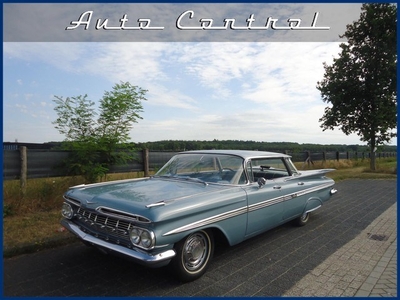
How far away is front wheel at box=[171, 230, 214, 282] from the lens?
3031 mm

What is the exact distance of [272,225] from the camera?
437 cm

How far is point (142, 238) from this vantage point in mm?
2779

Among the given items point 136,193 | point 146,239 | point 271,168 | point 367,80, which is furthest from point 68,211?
point 367,80

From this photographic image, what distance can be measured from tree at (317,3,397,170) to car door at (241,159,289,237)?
13.9m

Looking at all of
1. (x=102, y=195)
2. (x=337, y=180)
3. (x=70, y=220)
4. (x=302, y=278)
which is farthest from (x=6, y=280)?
(x=337, y=180)

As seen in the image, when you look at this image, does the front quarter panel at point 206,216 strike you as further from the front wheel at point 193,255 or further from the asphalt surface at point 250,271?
the asphalt surface at point 250,271

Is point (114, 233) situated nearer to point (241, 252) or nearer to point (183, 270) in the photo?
point (183, 270)

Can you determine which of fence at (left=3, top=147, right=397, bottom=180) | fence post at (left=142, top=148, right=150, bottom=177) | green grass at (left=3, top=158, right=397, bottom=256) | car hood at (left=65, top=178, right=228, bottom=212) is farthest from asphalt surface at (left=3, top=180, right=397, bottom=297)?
fence post at (left=142, top=148, right=150, bottom=177)

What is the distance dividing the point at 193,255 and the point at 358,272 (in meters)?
2.12

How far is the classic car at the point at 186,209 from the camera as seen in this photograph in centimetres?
283

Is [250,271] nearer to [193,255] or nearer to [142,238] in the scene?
[193,255]

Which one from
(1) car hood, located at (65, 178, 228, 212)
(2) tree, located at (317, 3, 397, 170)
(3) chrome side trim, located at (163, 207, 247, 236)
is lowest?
(3) chrome side trim, located at (163, 207, 247, 236)

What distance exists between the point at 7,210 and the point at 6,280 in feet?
8.09

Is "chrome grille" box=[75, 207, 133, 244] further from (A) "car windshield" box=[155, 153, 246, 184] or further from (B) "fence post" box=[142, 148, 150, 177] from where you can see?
(B) "fence post" box=[142, 148, 150, 177]
